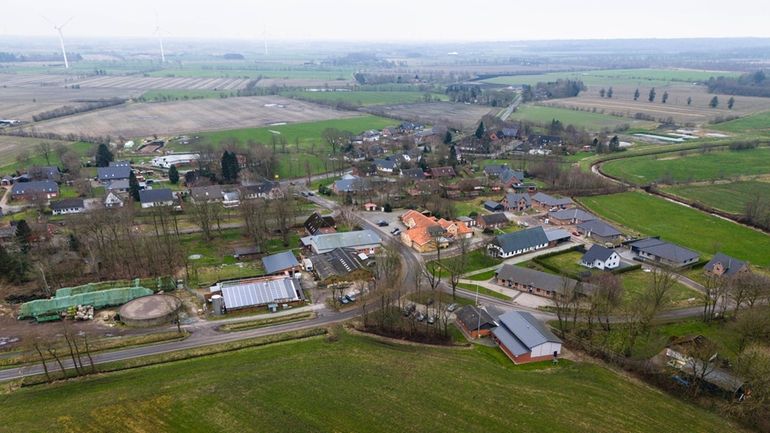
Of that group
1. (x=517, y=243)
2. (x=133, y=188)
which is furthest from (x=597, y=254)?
(x=133, y=188)

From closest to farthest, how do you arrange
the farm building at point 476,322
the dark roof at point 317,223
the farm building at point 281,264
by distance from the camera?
1. the farm building at point 476,322
2. the farm building at point 281,264
3. the dark roof at point 317,223

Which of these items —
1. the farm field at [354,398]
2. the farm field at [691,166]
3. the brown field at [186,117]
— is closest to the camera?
the farm field at [354,398]

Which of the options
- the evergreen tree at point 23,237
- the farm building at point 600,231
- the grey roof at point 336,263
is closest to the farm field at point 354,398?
the grey roof at point 336,263

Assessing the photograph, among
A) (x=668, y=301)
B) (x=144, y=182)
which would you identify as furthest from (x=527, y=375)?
(x=144, y=182)

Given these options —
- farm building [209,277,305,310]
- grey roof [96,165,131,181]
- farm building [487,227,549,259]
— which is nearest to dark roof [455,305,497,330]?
farm building [487,227,549,259]

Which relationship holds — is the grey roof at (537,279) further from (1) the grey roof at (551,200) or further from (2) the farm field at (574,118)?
(2) the farm field at (574,118)

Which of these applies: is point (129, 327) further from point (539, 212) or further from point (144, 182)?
point (539, 212)

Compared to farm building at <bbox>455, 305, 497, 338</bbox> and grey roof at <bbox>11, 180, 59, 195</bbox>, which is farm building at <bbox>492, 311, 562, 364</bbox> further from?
grey roof at <bbox>11, 180, 59, 195</bbox>
